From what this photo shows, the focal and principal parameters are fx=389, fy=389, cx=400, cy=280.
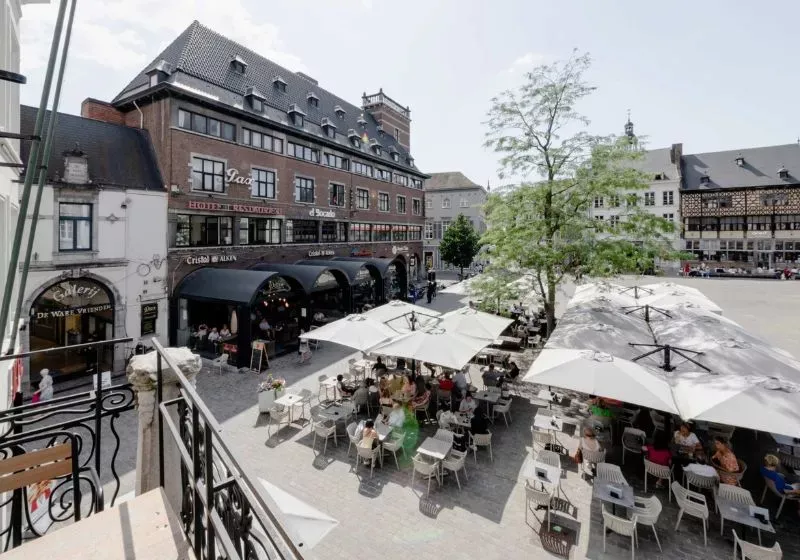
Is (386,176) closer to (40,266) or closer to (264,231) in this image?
(264,231)

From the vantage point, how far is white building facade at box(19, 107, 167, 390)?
14375 millimetres

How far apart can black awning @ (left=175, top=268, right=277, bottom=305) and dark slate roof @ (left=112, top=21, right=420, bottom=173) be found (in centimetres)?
857

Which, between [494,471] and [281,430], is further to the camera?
[281,430]

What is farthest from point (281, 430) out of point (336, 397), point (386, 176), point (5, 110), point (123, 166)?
point (386, 176)

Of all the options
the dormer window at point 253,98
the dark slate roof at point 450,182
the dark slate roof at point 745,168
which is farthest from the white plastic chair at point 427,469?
the dark slate roof at point 745,168

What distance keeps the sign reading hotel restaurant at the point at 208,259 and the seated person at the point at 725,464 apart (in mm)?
20232

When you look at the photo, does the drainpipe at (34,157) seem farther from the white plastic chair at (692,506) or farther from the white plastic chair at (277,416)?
the white plastic chair at (692,506)

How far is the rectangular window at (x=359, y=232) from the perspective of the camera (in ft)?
104

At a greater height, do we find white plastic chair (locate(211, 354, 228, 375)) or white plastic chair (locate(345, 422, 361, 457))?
white plastic chair (locate(211, 354, 228, 375))

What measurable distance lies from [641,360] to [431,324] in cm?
588

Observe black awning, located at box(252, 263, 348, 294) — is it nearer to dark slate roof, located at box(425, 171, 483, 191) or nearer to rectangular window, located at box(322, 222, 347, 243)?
rectangular window, located at box(322, 222, 347, 243)

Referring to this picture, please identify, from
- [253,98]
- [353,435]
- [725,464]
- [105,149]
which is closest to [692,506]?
[725,464]

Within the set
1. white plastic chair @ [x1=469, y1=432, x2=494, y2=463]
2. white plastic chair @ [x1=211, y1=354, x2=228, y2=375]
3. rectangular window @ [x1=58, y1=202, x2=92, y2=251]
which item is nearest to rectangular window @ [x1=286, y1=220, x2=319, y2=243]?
white plastic chair @ [x1=211, y1=354, x2=228, y2=375]

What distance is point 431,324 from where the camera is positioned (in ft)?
41.9
